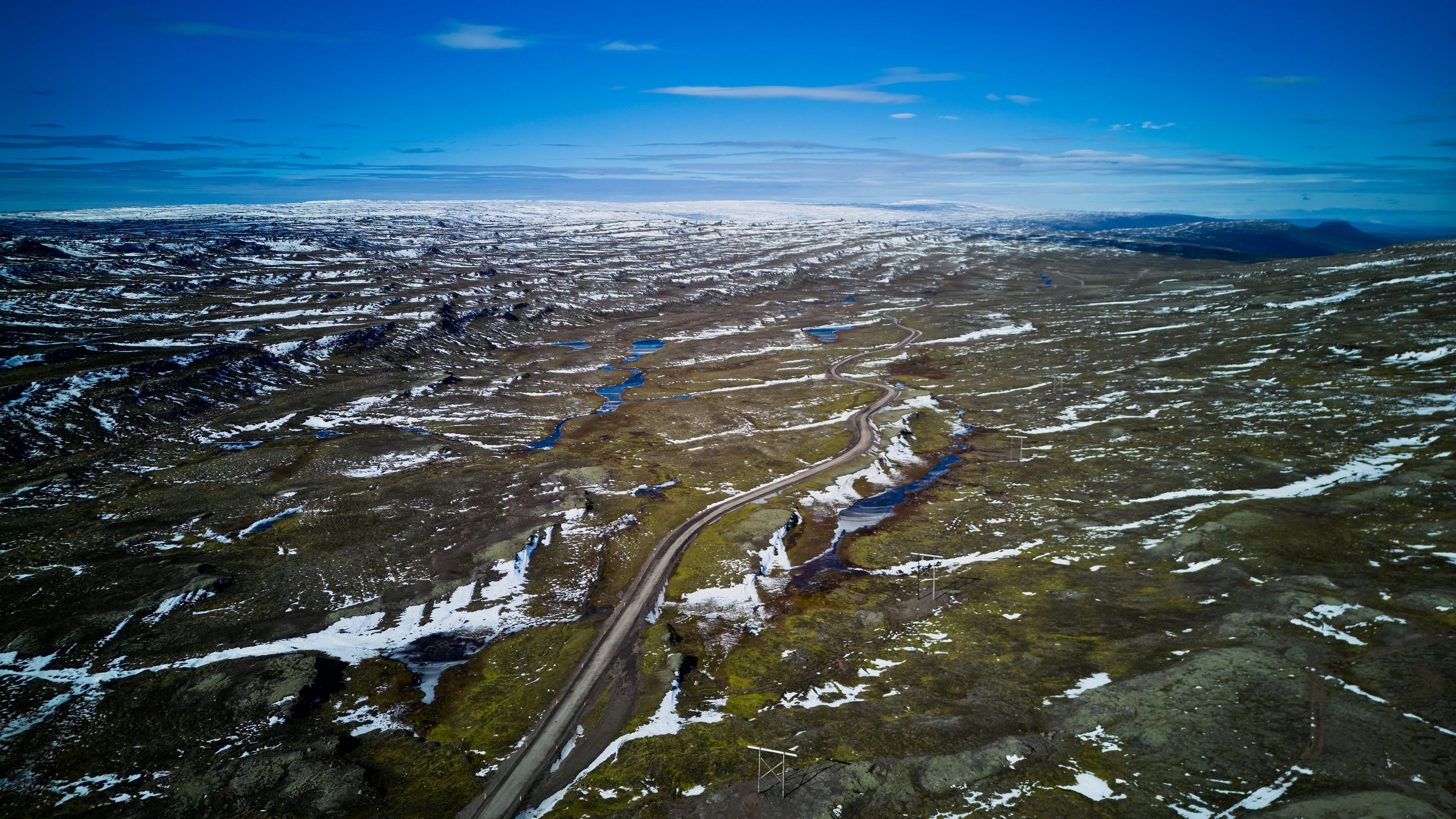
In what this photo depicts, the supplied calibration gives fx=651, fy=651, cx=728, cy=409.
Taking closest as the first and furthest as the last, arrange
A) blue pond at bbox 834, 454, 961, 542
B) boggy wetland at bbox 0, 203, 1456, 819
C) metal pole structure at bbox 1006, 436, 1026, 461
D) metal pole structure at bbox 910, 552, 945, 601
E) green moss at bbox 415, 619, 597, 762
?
boggy wetland at bbox 0, 203, 1456, 819
green moss at bbox 415, 619, 597, 762
metal pole structure at bbox 910, 552, 945, 601
blue pond at bbox 834, 454, 961, 542
metal pole structure at bbox 1006, 436, 1026, 461

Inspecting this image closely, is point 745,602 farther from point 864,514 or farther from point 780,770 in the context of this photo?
point 864,514

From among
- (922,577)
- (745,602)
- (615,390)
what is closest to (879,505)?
(922,577)

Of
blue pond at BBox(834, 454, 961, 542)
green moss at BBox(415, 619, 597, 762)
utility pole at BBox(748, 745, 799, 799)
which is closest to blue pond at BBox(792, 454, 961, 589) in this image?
blue pond at BBox(834, 454, 961, 542)

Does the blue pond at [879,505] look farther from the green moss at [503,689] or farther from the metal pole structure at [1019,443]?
the green moss at [503,689]

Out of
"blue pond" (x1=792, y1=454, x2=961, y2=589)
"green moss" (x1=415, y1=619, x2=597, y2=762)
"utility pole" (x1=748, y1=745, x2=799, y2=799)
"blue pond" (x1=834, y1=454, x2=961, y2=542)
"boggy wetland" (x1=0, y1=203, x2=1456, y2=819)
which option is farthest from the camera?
"blue pond" (x1=834, y1=454, x2=961, y2=542)

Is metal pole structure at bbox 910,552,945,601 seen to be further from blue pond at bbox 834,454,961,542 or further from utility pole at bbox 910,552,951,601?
blue pond at bbox 834,454,961,542

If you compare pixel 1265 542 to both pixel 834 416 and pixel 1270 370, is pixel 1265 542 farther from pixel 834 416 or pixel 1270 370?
pixel 1270 370
